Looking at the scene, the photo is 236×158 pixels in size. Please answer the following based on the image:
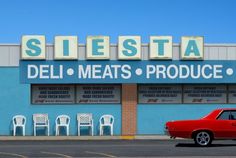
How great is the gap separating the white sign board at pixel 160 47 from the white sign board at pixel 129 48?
63 centimetres

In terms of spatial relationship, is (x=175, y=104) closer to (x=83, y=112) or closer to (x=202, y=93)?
(x=202, y=93)

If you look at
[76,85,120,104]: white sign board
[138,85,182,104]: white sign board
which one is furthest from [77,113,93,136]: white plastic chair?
[138,85,182,104]: white sign board

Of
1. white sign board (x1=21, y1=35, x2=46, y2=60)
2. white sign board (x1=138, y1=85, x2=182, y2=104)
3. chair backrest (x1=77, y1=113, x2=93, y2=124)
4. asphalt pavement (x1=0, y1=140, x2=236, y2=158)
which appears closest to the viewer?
asphalt pavement (x1=0, y1=140, x2=236, y2=158)

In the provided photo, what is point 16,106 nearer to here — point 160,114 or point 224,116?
point 160,114

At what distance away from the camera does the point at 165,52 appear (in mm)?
28109

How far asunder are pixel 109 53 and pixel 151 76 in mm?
2328

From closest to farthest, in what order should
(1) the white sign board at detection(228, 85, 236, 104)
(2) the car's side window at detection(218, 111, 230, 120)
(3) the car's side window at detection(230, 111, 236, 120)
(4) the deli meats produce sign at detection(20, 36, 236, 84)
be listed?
(2) the car's side window at detection(218, 111, 230, 120), (3) the car's side window at detection(230, 111, 236, 120), (4) the deli meats produce sign at detection(20, 36, 236, 84), (1) the white sign board at detection(228, 85, 236, 104)

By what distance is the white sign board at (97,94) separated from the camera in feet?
94.0

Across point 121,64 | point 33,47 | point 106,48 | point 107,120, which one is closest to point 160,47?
point 121,64

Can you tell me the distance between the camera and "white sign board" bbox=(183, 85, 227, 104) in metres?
29.0

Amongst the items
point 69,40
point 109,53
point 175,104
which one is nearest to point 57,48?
point 69,40

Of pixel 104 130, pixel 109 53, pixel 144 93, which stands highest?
pixel 109 53

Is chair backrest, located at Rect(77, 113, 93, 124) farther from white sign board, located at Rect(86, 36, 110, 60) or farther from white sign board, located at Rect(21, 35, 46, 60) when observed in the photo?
white sign board, located at Rect(21, 35, 46, 60)

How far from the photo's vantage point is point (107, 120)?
2823 cm
